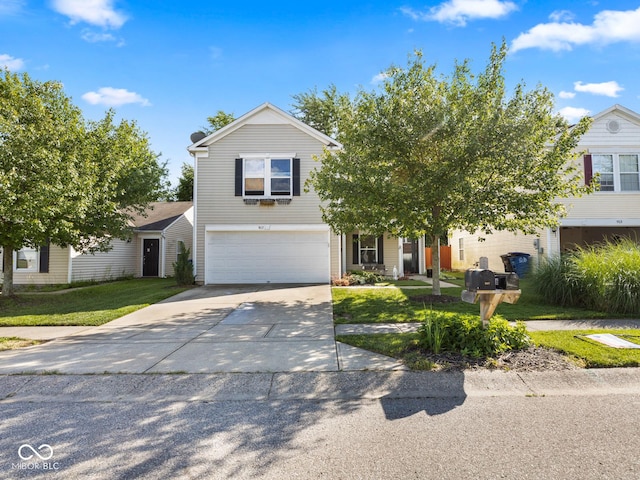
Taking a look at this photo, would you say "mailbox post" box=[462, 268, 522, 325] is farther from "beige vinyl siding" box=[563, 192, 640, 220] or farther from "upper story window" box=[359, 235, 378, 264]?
"upper story window" box=[359, 235, 378, 264]

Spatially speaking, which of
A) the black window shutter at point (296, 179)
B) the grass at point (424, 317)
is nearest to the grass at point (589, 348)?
the grass at point (424, 317)

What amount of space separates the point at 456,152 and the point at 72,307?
436 inches

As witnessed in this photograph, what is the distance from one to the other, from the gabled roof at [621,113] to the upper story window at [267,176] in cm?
1220

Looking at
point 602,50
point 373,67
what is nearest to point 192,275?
point 373,67

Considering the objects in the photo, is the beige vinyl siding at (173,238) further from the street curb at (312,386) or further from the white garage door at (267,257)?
the street curb at (312,386)

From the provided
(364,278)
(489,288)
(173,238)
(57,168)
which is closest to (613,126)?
(364,278)

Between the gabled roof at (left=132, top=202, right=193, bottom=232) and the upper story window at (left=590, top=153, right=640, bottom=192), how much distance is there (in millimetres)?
19966

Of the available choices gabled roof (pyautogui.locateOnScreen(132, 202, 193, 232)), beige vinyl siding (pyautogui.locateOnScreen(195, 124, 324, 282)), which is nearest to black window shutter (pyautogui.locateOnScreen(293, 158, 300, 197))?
beige vinyl siding (pyautogui.locateOnScreen(195, 124, 324, 282))

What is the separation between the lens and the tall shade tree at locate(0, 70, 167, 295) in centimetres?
924

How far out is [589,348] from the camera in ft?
17.2

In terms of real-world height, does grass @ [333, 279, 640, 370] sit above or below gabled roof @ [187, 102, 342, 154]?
below

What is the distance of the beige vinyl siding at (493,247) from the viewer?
16.1 m

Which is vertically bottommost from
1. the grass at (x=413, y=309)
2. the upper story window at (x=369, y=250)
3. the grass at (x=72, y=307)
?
the grass at (x=72, y=307)

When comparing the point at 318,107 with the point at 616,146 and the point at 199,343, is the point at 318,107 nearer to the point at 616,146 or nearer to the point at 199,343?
the point at 616,146
